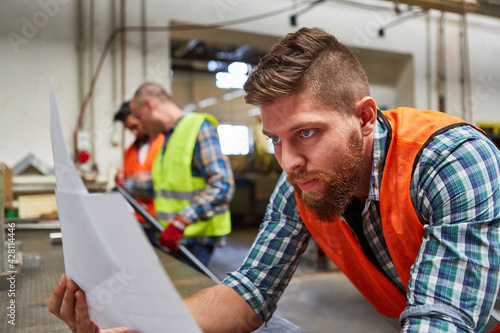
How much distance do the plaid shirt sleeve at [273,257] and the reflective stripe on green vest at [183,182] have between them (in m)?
1.09

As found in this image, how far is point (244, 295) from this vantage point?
3.18 ft

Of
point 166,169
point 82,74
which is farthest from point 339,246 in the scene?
point 82,74

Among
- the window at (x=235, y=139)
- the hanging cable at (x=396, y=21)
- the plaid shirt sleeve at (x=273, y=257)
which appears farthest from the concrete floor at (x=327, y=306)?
the window at (x=235, y=139)

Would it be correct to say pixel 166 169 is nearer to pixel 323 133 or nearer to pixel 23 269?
pixel 23 269

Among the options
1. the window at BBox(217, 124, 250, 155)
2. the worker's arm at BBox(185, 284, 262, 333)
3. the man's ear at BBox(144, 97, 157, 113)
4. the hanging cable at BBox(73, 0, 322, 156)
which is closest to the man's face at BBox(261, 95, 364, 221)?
the worker's arm at BBox(185, 284, 262, 333)

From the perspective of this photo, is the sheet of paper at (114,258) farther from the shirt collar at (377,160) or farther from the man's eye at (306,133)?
the shirt collar at (377,160)

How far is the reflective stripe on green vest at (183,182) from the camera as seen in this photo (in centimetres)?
217

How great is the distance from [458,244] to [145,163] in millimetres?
2315

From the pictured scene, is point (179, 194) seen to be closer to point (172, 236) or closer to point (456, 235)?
point (172, 236)

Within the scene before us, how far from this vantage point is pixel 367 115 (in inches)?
36.4

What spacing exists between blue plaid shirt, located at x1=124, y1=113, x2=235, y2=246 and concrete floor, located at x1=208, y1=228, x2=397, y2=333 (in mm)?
646

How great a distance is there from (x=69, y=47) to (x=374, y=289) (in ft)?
11.7

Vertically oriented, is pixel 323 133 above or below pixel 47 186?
above

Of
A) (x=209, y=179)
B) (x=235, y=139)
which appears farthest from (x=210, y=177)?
(x=235, y=139)
